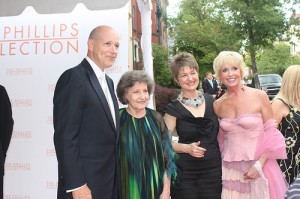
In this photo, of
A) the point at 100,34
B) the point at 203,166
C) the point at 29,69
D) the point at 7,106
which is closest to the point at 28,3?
the point at 29,69

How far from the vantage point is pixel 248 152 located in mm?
2984

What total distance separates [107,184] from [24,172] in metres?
2.20

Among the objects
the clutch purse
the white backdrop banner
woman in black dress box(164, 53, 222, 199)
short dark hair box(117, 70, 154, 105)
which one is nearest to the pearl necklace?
woman in black dress box(164, 53, 222, 199)

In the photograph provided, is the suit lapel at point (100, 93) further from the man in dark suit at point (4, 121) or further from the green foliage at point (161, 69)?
the green foliage at point (161, 69)

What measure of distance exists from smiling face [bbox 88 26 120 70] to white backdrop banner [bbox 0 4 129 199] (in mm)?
1619

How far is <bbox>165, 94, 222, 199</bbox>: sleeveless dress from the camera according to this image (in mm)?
3031

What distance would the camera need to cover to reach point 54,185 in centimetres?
432

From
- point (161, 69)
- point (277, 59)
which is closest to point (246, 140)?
point (161, 69)

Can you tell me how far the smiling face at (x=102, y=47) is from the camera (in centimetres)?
267

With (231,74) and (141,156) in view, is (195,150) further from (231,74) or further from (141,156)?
(231,74)

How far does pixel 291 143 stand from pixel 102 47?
201 centimetres

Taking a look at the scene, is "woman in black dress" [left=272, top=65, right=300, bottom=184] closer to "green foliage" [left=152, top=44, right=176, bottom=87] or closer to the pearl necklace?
the pearl necklace

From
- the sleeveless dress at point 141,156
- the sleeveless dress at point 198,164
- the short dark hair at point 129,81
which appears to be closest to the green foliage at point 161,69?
the sleeveless dress at point 198,164

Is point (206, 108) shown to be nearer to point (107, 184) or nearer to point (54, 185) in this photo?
point (107, 184)
